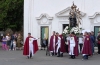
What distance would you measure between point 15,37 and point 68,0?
6159 mm

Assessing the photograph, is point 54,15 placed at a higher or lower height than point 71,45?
higher

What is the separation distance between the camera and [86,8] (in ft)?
90.7

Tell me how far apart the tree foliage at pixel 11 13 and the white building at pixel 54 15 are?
792 centimetres

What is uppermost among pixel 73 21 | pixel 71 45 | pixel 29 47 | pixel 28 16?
pixel 28 16

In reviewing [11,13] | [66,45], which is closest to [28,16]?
[11,13]

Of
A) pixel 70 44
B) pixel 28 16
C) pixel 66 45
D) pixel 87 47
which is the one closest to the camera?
pixel 87 47

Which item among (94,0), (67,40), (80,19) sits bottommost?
(67,40)

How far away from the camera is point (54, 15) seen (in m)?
29.0

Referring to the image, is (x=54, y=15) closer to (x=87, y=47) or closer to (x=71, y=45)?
(x=71, y=45)

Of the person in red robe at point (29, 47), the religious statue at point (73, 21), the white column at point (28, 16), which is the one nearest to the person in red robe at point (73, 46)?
the person in red robe at point (29, 47)

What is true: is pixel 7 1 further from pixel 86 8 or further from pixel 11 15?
pixel 86 8

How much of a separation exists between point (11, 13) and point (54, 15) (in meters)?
11.3

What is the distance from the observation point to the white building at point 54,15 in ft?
89.5

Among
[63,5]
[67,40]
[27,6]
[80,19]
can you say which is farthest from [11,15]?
[67,40]
